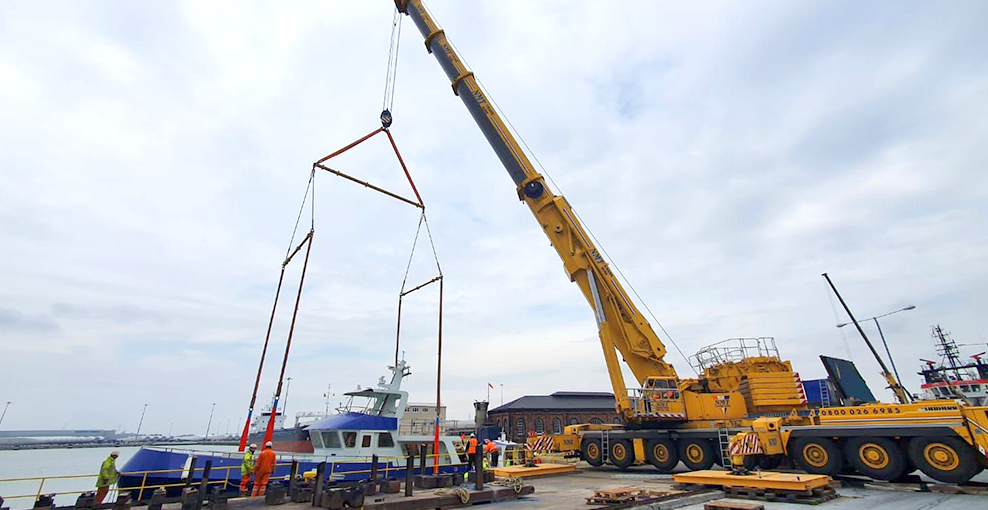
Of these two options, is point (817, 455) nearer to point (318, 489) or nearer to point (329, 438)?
point (318, 489)

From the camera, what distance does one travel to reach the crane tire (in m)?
16.1

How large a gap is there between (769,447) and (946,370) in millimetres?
38023

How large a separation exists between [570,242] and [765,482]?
978cm

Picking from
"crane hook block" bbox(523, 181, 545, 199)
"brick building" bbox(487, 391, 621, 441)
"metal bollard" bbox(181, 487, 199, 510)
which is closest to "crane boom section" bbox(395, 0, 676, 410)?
"crane hook block" bbox(523, 181, 545, 199)

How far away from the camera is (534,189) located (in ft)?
59.2

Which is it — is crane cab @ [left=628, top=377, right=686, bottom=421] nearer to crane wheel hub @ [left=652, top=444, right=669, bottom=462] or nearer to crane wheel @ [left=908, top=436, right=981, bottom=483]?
crane wheel hub @ [left=652, top=444, right=669, bottom=462]

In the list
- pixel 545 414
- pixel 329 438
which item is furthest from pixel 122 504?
pixel 545 414

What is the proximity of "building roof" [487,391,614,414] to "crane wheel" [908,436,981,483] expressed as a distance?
132ft

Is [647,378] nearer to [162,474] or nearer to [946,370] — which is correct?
[162,474]

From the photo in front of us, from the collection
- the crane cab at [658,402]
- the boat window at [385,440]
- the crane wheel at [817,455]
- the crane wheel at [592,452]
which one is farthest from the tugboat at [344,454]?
the crane wheel at [817,455]

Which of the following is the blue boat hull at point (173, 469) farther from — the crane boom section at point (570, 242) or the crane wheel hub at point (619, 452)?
the crane boom section at point (570, 242)

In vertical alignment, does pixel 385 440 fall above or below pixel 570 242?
below

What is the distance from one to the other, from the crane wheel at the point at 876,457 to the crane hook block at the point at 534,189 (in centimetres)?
1206

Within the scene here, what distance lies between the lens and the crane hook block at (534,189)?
18.0 m
